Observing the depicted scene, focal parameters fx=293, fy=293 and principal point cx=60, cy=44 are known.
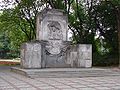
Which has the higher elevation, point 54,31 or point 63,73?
point 54,31

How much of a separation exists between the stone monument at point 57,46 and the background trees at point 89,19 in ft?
23.2

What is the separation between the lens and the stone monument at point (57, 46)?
20.3 metres

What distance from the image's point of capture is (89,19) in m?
28.9

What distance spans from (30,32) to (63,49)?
13851 mm

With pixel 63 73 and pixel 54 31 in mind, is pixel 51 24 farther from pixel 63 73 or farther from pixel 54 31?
pixel 63 73

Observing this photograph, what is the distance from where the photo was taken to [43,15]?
20.7 metres

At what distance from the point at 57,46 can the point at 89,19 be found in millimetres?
9305

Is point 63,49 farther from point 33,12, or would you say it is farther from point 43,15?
point 33,12

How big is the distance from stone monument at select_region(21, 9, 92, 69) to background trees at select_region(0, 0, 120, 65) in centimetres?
707

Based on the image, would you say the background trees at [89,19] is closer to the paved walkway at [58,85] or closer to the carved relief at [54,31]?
the carved relief at [54,31]

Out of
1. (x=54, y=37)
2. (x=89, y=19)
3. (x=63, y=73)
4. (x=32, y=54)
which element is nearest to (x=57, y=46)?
(x=54, y=37)

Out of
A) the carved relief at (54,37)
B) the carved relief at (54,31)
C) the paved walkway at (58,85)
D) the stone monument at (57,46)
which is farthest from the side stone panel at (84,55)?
the paved walkway at (58,85)

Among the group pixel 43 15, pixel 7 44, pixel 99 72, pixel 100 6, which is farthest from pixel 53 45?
pixel 7 44

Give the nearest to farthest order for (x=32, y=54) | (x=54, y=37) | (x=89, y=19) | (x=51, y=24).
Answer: (x=32, y=54) < (x=54, y=37) < (x=51, y=24) < (x=89, y=19)
